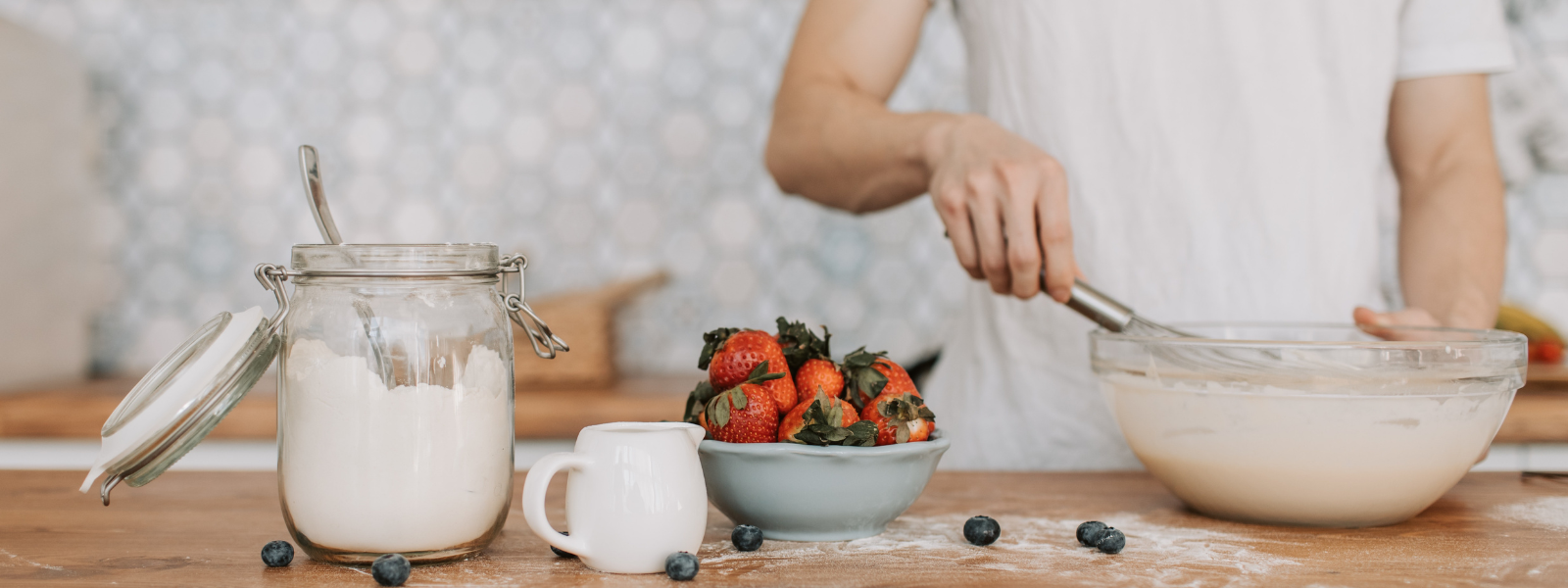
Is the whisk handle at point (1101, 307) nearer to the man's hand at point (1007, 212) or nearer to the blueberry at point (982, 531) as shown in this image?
the man's hand at point (1007, 212)

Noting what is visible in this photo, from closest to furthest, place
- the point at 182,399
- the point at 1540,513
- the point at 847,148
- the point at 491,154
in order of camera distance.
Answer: the point at 182,399 < the point at 1540,513 < the point at 847,148 < the point at 491,154

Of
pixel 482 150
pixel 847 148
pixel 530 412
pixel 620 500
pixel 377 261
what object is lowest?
pixel 530 412

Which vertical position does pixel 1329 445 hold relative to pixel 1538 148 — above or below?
below

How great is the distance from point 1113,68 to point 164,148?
6.11 ft

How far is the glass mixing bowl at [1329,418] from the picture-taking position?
0.67 metres

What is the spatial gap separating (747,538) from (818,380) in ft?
0.36

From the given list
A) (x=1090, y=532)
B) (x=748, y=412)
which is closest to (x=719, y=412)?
(x=748, y=412)

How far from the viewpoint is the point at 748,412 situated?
2.08ft

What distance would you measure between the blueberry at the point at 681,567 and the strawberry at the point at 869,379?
16cm

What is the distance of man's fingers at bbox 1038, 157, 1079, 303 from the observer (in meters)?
0.78

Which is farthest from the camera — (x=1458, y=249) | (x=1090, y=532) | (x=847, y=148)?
(x=1458, y=249)

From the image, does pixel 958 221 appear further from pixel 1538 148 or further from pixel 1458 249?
pixel 1538 148

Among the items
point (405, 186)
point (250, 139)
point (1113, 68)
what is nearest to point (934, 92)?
point (1113, 68)

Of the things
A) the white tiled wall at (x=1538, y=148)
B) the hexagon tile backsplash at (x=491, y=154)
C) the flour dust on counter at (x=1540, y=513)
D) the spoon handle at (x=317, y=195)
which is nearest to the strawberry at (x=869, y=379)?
the spoon handle at (x=317, y=195)
